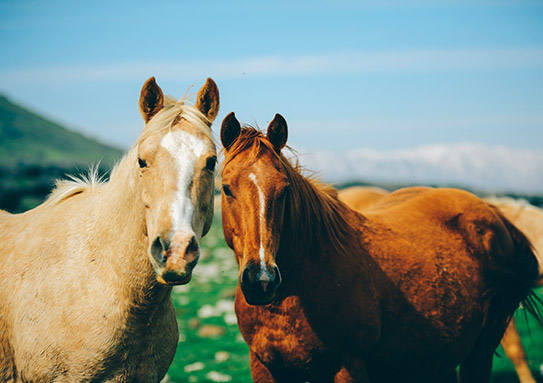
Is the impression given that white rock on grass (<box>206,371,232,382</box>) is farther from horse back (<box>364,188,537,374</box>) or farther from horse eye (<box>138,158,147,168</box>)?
horse eye (<box>138,158,147,168</box>)

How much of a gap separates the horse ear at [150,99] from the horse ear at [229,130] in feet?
1.99

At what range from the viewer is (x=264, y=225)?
118 inches

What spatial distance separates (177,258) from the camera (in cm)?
223

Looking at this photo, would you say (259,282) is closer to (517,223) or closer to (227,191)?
(227,191)

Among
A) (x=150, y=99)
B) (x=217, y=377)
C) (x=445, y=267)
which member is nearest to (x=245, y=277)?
(x=150, y=99)

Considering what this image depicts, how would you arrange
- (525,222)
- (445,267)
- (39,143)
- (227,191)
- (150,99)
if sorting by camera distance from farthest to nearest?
(39,143) → (525,222) → (445,267) → (227,191) → (150,99)

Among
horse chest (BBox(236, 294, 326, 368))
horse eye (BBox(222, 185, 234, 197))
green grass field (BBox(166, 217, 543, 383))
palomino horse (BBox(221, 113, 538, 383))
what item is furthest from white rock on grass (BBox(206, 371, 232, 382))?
horse eye (BBox(222, 185, 234, 197))

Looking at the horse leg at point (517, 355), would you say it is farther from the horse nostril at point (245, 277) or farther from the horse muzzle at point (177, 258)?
the horse muzzle at point (177, 258)

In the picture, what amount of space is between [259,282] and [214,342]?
5593 millimetres

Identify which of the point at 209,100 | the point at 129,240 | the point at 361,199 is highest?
the point at 209,100

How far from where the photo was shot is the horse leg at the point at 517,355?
6.51m

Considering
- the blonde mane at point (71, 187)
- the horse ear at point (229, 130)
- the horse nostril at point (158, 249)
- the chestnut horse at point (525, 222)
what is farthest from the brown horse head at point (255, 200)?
the chestnut horse at point (525, 222)

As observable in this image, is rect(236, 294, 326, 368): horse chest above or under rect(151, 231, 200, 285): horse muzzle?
under

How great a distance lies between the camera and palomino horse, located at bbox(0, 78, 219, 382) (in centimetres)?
258
